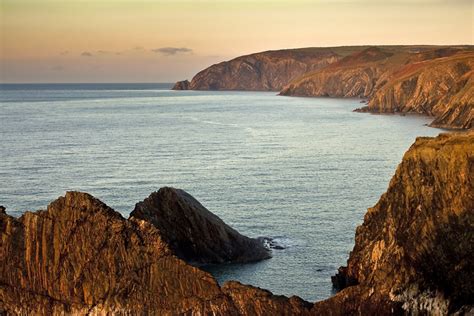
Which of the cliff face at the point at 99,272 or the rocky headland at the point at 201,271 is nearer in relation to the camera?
the cliff face at the point at 99,272

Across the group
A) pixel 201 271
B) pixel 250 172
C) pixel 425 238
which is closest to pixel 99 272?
pixel 201 271

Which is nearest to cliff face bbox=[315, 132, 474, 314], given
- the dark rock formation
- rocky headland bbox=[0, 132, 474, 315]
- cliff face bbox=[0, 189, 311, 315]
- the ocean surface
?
rocky headland bbox=[0, 132, 474, 315]

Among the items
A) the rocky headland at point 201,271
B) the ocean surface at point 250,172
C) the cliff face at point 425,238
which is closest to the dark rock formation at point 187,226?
the ocean surface at point 250,172

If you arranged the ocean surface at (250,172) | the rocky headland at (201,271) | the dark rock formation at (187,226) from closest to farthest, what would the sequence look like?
the rocky headland at (201,271), the dark rock formation at (187,226), the ocean surface at (250,172)

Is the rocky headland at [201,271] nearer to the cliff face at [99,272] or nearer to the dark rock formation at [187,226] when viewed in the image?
the cliff face at [99,272]

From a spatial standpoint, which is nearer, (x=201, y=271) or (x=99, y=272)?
(x=201, y=271)

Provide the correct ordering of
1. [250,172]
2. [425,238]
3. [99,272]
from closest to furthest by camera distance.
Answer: [99,272]
[425,238]
[250,172]

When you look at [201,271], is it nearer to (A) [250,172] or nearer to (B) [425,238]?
(B) [425,238]
